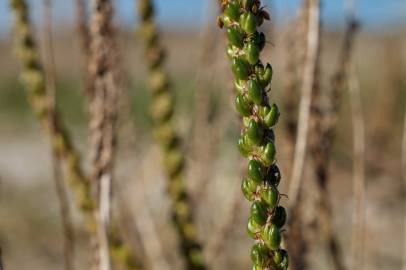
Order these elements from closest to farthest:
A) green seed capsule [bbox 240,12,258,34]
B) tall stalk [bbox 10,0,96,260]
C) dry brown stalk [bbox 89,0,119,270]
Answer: green seed capsule [bbox 240,12,258,34], dry brown stalk [bbox 89,0,119,270], tall stalk [bbox 10,0,96,260]

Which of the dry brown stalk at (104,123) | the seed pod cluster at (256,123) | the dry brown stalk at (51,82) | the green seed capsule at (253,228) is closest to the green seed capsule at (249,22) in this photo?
the seed pod cluster at (256,123)

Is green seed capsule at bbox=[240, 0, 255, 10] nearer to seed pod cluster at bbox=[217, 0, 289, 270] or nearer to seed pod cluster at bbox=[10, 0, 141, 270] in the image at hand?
seed pod cluster at bbox=[217, 0, 289, 270]

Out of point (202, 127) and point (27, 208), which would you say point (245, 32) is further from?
point (27, 208)

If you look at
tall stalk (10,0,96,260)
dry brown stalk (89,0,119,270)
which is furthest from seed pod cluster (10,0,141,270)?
dry brown stalk (89,0,119,270)

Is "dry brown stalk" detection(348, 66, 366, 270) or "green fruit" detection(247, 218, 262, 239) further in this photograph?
"dry brown stalk" detection(348, 66, 366, 270)

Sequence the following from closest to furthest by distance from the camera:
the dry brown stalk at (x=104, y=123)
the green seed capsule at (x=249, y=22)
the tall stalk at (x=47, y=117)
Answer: the green seed capsule at (x=249, y=22) < the dry brown stalk at (x=104, y=123) < the tall stalk at (x=47, y=117)

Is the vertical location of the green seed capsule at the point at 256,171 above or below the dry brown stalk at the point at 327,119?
above

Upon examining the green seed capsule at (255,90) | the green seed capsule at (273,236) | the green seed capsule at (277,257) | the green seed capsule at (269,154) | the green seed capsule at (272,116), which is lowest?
the green seed capsule at (277,257)

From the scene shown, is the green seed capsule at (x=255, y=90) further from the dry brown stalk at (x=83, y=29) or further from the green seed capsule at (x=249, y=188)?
the dry brown stalk at (x=83, y=29)
